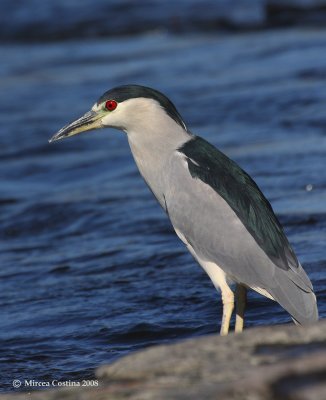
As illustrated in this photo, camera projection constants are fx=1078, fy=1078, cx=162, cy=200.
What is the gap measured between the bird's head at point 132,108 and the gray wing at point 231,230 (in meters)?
0.28

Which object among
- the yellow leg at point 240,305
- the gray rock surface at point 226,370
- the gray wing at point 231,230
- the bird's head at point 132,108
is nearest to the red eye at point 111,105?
the bird's head at point 132,108

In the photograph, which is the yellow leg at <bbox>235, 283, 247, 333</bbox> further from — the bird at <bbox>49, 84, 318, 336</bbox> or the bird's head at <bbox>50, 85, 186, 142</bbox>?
the bird's head at <bbox>50, 85, 186, 142</bbox>

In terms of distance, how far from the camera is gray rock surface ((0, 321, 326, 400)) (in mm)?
2977

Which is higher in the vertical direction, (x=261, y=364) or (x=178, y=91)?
(x=261, y=364)

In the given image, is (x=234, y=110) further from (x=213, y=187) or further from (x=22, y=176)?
(x=213, y=187)

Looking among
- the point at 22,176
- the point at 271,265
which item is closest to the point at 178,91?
the point at 22,176

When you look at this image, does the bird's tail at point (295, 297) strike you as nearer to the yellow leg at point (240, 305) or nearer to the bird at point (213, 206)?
the bird at point (213, 206)

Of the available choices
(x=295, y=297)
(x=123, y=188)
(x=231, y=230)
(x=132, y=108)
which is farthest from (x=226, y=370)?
(x=123, y=188)

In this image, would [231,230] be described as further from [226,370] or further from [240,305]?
[226,370]

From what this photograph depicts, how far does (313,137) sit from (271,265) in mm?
4879

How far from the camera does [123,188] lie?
9.24m

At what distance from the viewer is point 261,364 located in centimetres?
331

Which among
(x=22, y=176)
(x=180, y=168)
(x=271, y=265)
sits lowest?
(x=22, y=176)

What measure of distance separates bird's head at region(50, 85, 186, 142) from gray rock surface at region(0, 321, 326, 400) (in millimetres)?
2338
